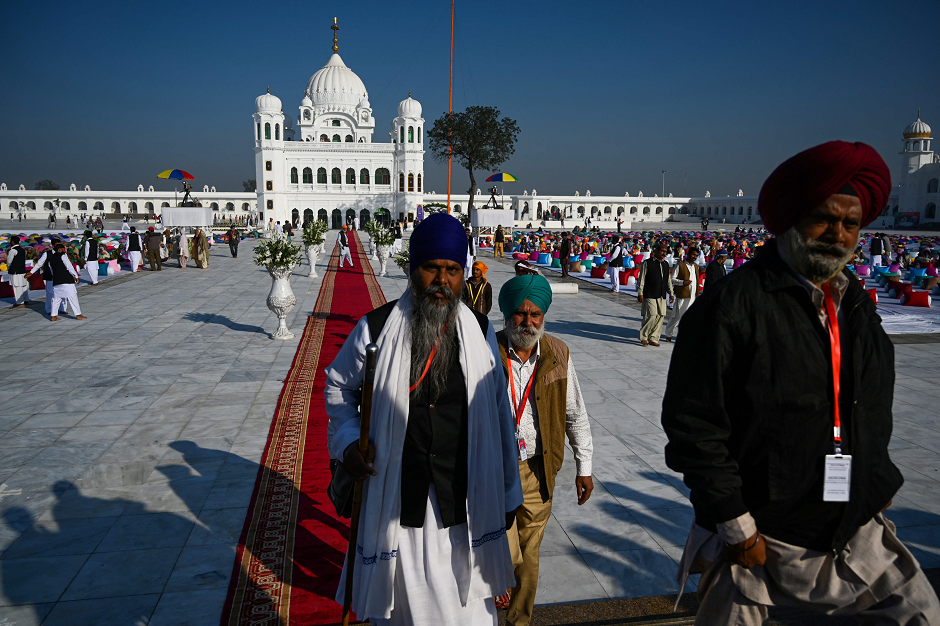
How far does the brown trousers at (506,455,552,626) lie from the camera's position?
232cm

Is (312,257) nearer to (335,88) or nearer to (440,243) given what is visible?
(440,243)

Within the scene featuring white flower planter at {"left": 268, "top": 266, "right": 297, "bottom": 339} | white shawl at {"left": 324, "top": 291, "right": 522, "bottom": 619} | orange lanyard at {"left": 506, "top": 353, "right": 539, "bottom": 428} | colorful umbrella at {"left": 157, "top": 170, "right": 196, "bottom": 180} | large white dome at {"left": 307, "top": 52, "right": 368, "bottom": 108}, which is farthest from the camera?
large white dome at {"left": 307, "top": 52, "right": 368, "bottom": 108}

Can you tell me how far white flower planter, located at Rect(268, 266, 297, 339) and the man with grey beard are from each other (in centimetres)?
734

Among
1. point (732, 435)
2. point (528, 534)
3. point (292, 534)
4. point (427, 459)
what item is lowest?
point (292, 534)

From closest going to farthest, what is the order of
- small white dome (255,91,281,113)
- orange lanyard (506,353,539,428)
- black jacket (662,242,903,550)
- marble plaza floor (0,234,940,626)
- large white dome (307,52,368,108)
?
black jacket (662,242,903,550) → orange lanyard (506,353,539,428) → marble plaza floor (0,234,940,626) → small white dome (255,91,281,113) → large white dome (307,52,368,108)

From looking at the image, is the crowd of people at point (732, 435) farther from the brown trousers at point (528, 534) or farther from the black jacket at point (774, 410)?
the brown trousers at point (528, 534)

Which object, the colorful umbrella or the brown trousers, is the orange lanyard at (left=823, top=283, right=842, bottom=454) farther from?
the colorful umbrella

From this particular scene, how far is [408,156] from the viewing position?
177 ft

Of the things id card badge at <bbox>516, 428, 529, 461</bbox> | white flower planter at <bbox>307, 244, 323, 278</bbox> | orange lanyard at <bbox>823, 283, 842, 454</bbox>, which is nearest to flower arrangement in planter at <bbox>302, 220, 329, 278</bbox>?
white flower planter at <bbox>307, 244, 323, 278</bbox>

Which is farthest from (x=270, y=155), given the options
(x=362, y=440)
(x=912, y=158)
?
(x=912, y=158)

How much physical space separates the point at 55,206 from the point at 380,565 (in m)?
71.0

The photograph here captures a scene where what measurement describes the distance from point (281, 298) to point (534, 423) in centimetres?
655

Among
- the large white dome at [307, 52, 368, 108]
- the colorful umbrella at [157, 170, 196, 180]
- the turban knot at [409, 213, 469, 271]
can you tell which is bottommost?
the turban knot at [409, 213, 469, 271]

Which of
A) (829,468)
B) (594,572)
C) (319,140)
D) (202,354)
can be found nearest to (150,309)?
(202,354)
